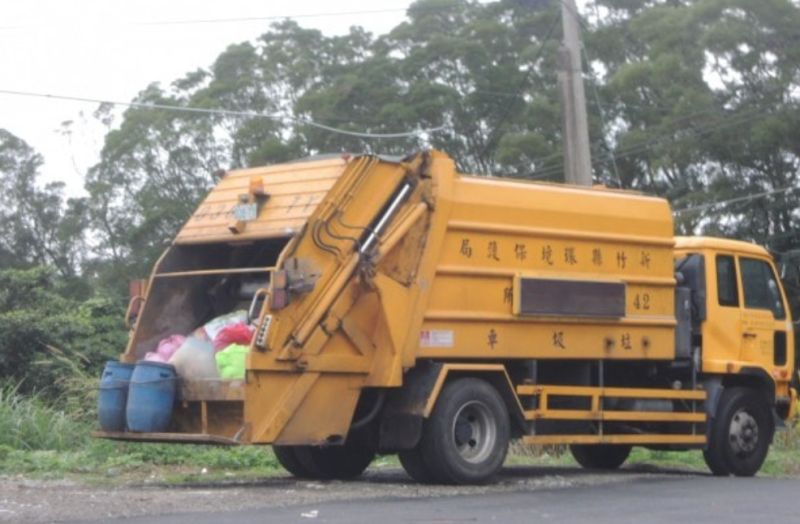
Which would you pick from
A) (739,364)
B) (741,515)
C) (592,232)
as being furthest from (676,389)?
(741,515)

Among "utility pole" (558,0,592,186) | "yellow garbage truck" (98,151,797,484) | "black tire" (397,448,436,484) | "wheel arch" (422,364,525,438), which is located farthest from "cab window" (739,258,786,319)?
"black tire" (397,448,436,484)

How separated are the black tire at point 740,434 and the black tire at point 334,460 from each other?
11.4 feet

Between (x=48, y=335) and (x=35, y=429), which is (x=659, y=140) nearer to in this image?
(x=48, y=335)

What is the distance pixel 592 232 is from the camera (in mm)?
13750

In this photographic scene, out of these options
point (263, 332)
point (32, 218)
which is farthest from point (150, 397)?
point (32, 218)

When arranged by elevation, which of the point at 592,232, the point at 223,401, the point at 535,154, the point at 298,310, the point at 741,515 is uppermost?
the point at 535,154

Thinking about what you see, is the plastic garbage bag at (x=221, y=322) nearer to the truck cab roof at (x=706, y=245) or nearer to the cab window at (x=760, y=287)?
the truck cab roof at (x=706, y=245)

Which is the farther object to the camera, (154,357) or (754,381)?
(754,381)

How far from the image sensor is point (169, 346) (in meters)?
12.8

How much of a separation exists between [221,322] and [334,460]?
6.24ft

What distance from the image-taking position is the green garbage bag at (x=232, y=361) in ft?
39.0

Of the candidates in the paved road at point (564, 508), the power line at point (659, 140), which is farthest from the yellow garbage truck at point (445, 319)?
the power line at point (659, 140)

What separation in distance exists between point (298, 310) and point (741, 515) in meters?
3.77

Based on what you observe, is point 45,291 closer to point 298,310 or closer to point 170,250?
point 170,250
